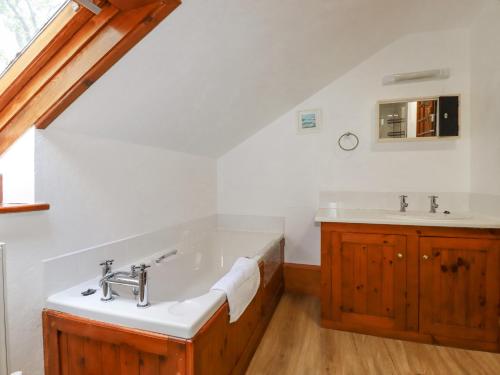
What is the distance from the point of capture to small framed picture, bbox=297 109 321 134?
2496 mm

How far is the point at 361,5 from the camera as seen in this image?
1585 millimetres

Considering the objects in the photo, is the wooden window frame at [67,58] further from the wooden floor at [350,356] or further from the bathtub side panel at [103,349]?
the wooden floor at [350,356]

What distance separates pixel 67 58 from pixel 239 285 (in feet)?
4.24

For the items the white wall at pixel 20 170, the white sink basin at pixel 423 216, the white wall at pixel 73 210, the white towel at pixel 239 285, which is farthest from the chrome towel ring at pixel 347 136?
the white wall at pixel 20 170

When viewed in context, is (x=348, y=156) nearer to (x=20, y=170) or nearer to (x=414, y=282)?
(x=414, y=282)

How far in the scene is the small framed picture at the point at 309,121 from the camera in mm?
2496

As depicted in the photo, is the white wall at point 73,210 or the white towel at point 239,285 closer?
the white wall at point 73,210

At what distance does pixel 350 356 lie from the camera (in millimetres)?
1667

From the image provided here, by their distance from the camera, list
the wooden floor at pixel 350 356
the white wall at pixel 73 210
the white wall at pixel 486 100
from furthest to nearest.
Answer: the white wall at pixel 486 100, the wooden floor at pixel 350 356, the white wall at pixel 73 210

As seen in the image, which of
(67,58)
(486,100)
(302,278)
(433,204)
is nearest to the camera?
(67,58)

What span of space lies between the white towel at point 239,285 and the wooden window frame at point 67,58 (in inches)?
43.4

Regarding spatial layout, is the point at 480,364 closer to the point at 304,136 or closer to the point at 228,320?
the point at 228,320

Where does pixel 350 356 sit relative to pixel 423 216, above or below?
below

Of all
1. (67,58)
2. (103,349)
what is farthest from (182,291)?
(67,58)
